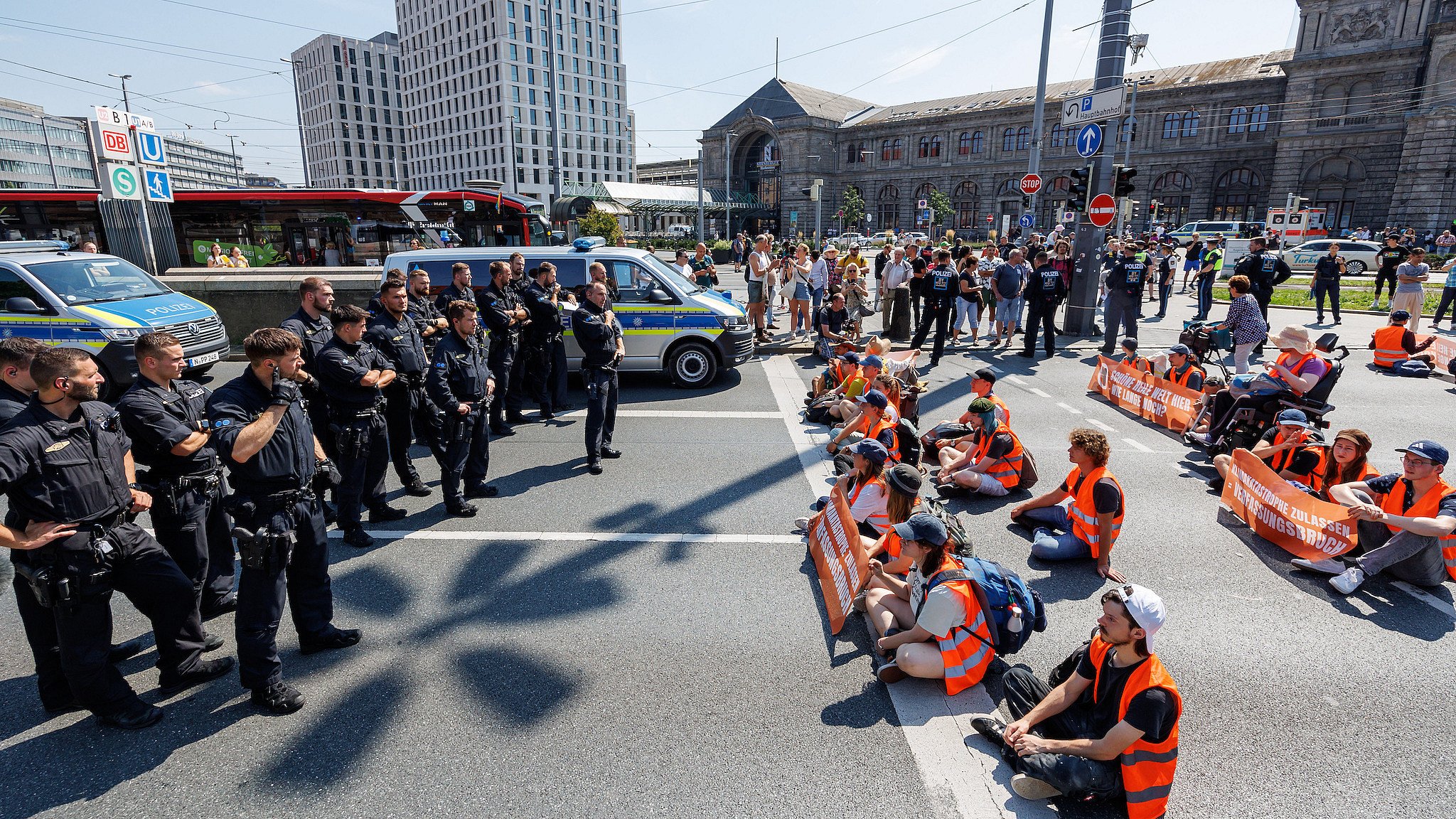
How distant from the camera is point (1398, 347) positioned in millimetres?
11844

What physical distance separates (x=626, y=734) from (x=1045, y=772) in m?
1.95

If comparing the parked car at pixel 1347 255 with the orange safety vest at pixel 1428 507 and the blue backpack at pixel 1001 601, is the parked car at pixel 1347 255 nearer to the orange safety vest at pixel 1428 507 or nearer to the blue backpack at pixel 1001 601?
the orange safety vest at pixel 1428 507

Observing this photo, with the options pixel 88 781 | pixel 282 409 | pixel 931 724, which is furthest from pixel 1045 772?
pixel 88 781

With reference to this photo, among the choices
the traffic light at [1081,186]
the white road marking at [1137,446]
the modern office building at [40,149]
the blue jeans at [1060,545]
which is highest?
the modern office building at [40,149]

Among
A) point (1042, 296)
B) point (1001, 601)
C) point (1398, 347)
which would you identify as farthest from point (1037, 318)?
point (1001, 601)

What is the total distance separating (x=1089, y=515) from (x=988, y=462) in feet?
5.23

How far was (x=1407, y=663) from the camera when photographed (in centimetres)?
421

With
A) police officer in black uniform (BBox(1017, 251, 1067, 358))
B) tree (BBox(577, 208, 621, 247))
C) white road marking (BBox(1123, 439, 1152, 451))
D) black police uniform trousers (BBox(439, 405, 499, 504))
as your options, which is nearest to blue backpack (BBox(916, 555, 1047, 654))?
black police uniform trousers (BBox(439, 405, 499, 504))

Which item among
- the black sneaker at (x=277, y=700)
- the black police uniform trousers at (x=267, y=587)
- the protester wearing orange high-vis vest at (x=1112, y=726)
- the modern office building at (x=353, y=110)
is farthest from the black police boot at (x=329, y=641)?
the modern office building at (x=353, y=110)

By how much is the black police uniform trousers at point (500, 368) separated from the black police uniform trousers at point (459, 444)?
6.41 ft

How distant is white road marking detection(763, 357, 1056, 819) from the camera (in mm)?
3182

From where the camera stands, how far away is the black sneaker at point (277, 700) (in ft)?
12.2

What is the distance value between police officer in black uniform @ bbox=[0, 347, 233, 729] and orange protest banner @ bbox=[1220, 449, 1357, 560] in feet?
24.4

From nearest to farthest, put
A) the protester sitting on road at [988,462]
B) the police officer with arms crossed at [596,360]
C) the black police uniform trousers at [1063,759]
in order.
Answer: the black police uniform trousers at [1063,759] → the protester sitting on road at [988,462] → the police officer with arms crossed at [596,360]
